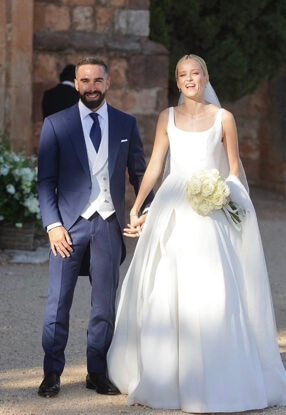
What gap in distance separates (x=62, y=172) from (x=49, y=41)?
18.5ft

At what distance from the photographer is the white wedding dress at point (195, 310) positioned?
17.6 feet

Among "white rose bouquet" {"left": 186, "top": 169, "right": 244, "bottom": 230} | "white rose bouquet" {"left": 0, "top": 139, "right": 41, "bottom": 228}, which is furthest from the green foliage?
"white rose bouquet" {"left": 186, "top": 169, "right": 244, "bottom": 230}

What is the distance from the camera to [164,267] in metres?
5.50

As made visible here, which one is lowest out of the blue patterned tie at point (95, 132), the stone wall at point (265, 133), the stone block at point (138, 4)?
the stone wall at point (265, 133)

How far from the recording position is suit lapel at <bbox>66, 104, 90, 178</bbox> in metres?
5.55

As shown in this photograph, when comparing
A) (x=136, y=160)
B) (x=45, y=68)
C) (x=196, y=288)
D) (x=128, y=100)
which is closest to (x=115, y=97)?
(x=128, y=100)

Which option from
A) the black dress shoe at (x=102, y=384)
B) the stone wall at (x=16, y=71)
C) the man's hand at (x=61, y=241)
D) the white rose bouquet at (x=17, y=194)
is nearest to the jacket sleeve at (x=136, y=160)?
the man's hand at (x=61, y=241)

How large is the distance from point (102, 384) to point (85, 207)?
871 millimetres

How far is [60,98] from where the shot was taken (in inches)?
405

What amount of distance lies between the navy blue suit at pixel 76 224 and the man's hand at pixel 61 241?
0.04 meters

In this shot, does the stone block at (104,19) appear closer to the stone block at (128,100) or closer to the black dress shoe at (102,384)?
the stone block at (128,100)

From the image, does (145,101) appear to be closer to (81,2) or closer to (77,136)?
(81,2)

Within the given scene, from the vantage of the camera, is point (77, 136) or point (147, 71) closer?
point (77, 136)

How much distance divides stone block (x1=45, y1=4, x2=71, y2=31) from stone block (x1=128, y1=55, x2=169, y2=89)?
714mm
